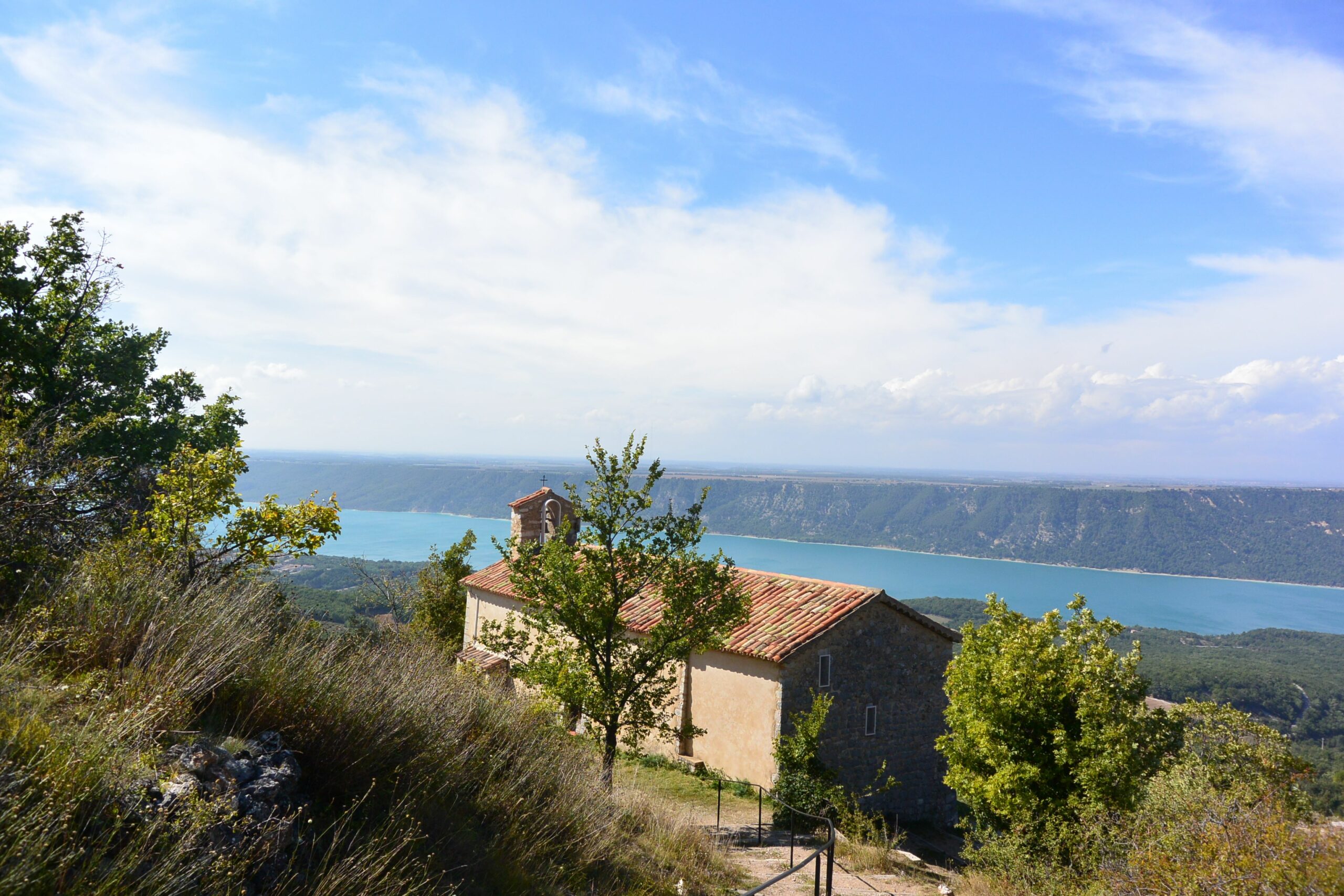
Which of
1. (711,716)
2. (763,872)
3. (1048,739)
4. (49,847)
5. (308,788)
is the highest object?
(49,847)

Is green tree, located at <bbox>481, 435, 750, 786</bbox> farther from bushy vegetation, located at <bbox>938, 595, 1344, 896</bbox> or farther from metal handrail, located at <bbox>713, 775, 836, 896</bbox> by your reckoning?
bushy vegetation, located at <bbox>938, 595, 1344, 896</bbox>

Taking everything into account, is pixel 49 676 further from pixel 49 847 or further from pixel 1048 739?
pixel 1048 739

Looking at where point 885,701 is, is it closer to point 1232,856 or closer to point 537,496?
point 537,496

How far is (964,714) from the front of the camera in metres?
13.2

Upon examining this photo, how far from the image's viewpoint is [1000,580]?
135750mm

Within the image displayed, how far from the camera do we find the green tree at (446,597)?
25.1m

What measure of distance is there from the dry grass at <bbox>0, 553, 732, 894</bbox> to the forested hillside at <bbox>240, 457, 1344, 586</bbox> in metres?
151

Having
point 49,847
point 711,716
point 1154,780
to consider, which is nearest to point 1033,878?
point 1154,780

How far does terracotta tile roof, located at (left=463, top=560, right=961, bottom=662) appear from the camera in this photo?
1714cm

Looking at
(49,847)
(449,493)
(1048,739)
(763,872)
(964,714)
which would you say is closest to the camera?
(49,847)

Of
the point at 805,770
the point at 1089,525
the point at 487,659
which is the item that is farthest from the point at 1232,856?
the point at 1089,525

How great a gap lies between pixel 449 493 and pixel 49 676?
200 metres

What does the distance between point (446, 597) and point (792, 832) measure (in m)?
17.7

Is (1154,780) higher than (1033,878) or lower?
higher
